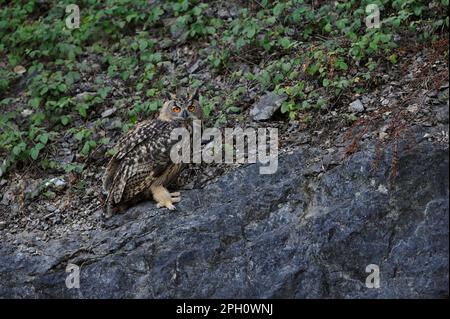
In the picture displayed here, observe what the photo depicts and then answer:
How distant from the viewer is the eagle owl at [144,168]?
23.9 feet

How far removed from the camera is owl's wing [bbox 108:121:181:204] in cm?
727

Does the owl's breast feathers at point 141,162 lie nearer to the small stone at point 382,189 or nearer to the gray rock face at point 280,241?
the gray rock face at point 280,241

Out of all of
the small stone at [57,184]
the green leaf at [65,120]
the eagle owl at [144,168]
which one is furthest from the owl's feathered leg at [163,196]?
the green leaf at [65,120]

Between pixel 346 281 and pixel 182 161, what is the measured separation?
2074 mm

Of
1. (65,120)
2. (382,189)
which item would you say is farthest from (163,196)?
(65,120)

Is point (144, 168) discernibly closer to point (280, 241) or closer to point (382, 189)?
point (280, 241)

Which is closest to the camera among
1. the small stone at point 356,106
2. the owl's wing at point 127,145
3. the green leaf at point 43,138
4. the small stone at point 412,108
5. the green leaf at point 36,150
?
the small stone at point 412,108

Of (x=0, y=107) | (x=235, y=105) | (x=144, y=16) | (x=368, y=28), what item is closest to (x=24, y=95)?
(x=0, y=107)

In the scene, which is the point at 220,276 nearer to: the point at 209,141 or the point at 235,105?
the point at 209,141

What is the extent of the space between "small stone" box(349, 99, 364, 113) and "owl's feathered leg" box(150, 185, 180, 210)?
78.1 inches

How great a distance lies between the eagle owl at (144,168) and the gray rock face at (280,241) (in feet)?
0.51

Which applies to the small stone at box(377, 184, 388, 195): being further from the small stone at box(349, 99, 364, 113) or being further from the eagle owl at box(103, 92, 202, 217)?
the eagle owl at box(103, 92, 202, 217)

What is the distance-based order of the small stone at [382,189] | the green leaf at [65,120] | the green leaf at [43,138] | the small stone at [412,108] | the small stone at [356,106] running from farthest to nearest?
the green leaf at [65,120] → the green leaf at [43,138] → the small stone at [356,106] → the small stone at [412,108] → the small stone at [382,189]

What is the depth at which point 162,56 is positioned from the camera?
9.66 metres
